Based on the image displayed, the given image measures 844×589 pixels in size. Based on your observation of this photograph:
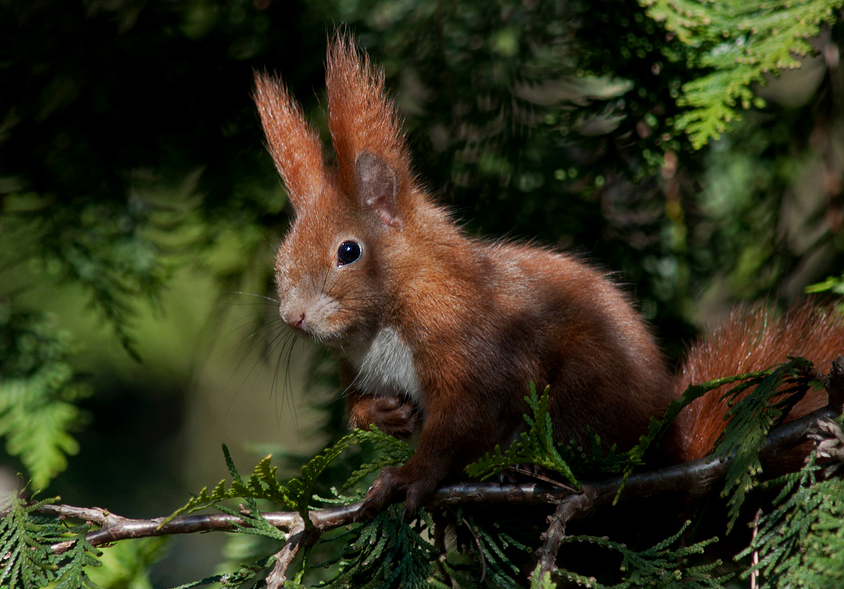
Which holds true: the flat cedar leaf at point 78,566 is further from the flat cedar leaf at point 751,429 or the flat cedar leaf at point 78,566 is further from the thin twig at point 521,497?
the flat cedar leaf at point 751,429

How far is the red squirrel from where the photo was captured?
1.42m

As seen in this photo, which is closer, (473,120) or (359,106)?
(359,106)

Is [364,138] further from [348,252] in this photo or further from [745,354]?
[745,354]

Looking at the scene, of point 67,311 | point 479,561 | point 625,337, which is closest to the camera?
point 479,561

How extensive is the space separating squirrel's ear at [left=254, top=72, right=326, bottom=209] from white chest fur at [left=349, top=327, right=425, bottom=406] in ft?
1.18

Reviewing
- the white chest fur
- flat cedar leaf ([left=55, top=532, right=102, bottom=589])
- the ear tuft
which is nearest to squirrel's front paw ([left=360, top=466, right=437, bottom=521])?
the white chest fur

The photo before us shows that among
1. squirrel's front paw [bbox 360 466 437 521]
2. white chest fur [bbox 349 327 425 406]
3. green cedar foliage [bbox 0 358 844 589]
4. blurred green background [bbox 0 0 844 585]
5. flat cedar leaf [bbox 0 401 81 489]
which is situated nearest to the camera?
green cedar foliage [bbox 0 358 844 589]

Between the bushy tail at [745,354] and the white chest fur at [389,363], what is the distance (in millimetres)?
523

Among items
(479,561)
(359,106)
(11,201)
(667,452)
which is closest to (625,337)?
(667,452)

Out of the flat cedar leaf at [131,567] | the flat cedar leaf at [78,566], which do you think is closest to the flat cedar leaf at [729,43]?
the flat cedar leaf at [78,566]

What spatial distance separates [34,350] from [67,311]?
0.97 metres

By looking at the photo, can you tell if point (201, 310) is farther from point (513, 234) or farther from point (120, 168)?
point (513, 234)

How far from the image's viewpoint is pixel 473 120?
199 cm

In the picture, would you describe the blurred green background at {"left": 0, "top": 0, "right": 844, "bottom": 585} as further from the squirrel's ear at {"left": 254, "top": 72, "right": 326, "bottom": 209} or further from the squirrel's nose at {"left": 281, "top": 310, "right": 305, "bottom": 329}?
the squirrel's nose at {"left": 281, "top": 310, "right": 305, "bottom": 329}
